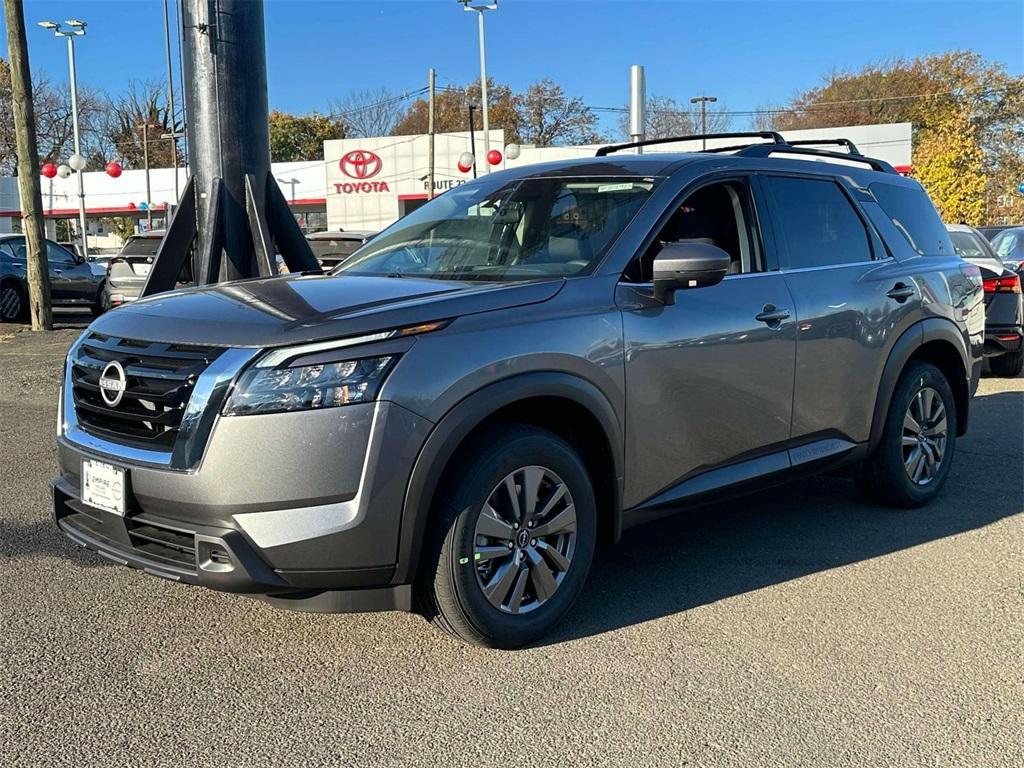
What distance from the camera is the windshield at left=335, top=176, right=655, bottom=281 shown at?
406cm

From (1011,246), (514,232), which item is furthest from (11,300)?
(1011,246)

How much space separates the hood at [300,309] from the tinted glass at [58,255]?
54.6 ft

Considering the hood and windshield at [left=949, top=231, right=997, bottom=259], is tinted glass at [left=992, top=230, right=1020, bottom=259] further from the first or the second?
the hood

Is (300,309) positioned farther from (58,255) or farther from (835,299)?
(58,255)

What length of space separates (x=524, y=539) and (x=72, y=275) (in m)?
17.6

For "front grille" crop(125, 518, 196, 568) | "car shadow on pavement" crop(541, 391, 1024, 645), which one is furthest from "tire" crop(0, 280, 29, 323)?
"front grille" crop(125, 518, 196, 568)

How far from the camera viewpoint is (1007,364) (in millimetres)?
10625

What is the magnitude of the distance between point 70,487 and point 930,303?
449 cm

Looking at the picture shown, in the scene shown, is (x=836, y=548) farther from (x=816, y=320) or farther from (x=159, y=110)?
(x=159, y=110)

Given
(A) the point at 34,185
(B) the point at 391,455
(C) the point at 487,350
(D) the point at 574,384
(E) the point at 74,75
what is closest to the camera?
(B) the point at 391,455

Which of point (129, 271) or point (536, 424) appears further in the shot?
point (129, 271)

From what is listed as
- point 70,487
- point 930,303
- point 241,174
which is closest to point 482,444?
point 70,487

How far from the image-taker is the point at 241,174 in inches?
328

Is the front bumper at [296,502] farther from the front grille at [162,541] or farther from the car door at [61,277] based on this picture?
the car door at [61,277]
